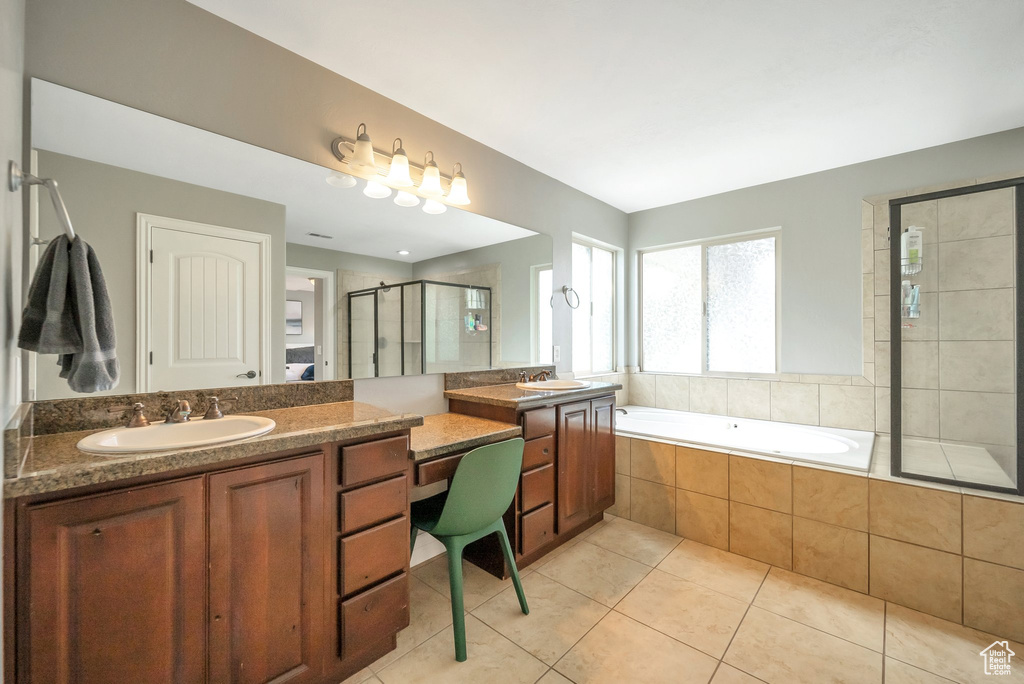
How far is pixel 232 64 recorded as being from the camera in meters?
1.57

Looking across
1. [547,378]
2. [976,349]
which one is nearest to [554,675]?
[547,378]

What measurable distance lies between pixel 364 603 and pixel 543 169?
2.65 metres

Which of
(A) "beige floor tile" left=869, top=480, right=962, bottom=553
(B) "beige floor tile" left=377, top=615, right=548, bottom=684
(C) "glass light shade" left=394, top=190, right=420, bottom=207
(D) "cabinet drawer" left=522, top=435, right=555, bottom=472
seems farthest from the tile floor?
(C) "glass light shade" left=394, top=190, right=420, bottom=207

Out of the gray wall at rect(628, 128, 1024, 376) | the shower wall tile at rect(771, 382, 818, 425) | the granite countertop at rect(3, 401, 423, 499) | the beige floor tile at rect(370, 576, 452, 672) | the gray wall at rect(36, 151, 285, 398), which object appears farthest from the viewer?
the shower wall tile at rect(771, 382, 818, 425)

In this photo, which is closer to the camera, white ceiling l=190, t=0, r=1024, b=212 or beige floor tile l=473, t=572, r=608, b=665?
white ceiling l=190, t=0, r=1024, b=212

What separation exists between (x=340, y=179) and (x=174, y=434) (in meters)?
1.18

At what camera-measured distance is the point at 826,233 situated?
300 centimetres

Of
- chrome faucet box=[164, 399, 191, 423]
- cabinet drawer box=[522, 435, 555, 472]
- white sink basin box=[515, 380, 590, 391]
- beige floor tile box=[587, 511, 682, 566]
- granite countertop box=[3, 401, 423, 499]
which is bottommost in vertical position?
beige floor tile box=[587, 511, 682, 566]

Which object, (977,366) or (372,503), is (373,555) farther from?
(977,366)

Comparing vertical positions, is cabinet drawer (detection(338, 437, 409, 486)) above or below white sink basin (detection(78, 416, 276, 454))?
below

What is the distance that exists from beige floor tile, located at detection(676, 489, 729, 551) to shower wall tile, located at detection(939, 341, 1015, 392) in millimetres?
1219

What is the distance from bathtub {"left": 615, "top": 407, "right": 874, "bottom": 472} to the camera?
2297 mm

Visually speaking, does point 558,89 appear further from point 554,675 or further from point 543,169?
point 554,675

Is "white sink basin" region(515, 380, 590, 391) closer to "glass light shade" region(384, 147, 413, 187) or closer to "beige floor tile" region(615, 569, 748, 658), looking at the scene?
"beige floor tile" region(615, 569, 748, 658)
